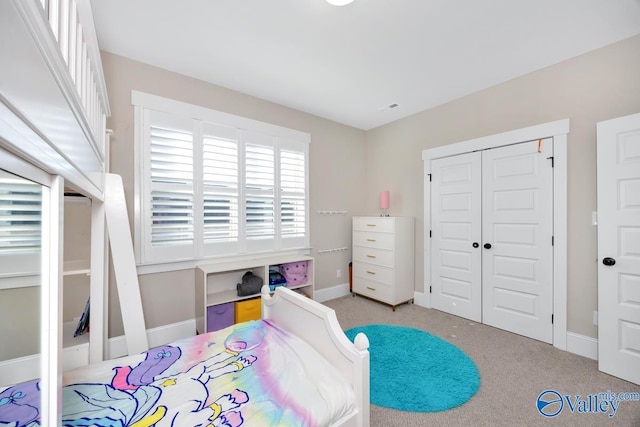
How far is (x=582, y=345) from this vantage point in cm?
239

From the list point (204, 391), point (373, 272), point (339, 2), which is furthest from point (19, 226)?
point (373, 272)

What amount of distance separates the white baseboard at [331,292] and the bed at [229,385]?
6.89 ft

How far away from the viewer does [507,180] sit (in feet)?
9.41

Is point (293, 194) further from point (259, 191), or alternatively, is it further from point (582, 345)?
point (582, 345)

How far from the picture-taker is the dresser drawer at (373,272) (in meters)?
3.55

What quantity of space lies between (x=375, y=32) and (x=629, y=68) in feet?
7.01

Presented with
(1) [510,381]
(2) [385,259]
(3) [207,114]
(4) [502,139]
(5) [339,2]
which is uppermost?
(5) [339,2]

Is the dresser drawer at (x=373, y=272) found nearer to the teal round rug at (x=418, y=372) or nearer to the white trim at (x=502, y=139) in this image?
the teal round rug at (x=418, y=372)

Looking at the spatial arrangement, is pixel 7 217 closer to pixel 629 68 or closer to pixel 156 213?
pixel 156 213

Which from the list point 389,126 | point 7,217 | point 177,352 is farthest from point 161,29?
point 389,126

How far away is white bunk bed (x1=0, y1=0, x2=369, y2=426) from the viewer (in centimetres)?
46

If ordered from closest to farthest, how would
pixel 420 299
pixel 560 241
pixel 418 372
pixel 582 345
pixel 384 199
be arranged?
pixel 418 372 < pixel 582 345 < pixel 560 241 < pixel 420 299 < pixel 384 199

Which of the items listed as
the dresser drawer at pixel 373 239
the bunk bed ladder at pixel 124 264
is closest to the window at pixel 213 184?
the bunk bed ladder at pixel 124 264

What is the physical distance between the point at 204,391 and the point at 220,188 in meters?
2.10
